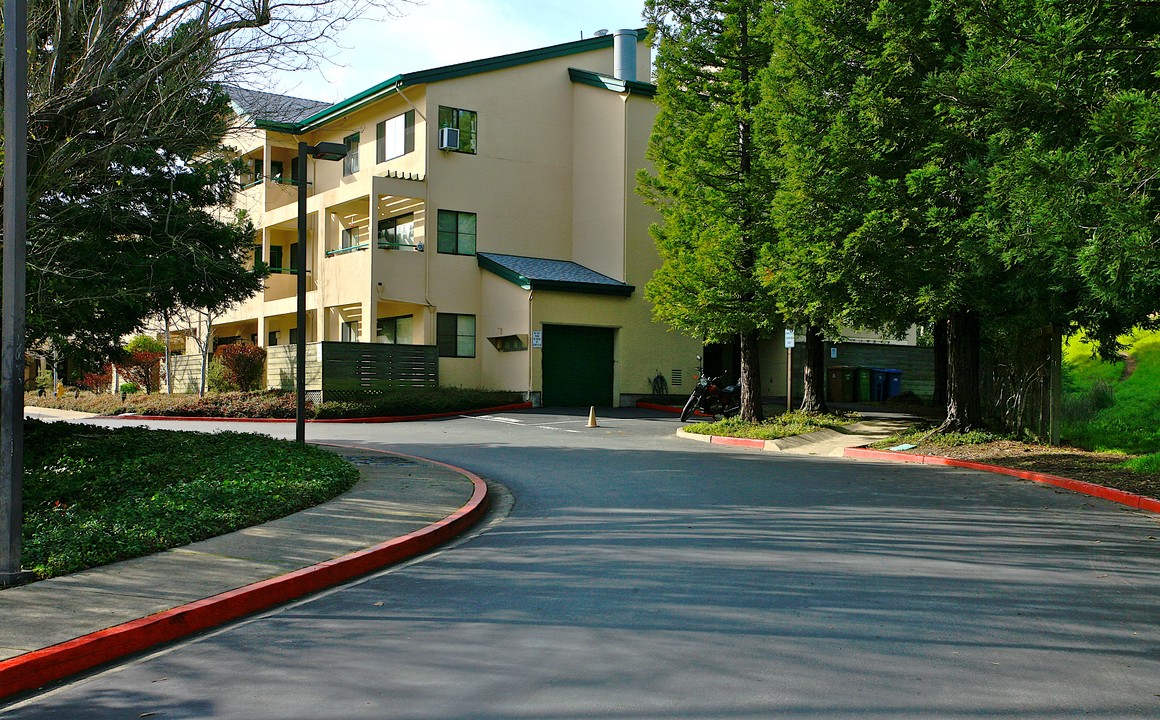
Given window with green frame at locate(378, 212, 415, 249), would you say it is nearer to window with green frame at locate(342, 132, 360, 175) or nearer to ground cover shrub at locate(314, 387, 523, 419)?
window with green frame at locate(342, 132, 360, 175)

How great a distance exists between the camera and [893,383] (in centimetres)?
3675

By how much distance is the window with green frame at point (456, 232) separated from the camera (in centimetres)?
3238

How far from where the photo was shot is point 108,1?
12406mm

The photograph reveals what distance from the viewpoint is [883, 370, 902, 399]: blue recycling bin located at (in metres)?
36.2

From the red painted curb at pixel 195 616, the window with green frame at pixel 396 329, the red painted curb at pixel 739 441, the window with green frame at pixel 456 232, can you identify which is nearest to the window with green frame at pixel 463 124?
the window with green frame at pixel 456 232

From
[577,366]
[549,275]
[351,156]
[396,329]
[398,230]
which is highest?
[351,156]

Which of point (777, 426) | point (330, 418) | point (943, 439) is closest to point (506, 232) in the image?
point (330, 418)

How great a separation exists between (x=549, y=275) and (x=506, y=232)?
3.31 meters

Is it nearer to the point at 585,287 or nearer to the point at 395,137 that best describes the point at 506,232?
the point at 585,287

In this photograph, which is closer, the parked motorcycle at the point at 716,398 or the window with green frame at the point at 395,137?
the parked motorcycle at the point at 716,398

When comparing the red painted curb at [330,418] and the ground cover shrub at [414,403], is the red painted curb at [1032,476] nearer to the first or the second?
the red painted curb at [330,418]

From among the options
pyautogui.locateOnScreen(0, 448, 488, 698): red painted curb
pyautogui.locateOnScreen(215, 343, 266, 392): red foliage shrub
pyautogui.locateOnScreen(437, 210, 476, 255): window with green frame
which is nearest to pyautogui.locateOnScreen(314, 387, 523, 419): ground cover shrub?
pyautogui.locateOnScreen(437, 210, 476, 255): window with green frame

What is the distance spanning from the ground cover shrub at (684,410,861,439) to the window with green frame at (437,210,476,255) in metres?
12.5

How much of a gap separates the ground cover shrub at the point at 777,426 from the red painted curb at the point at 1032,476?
2.53 metres
